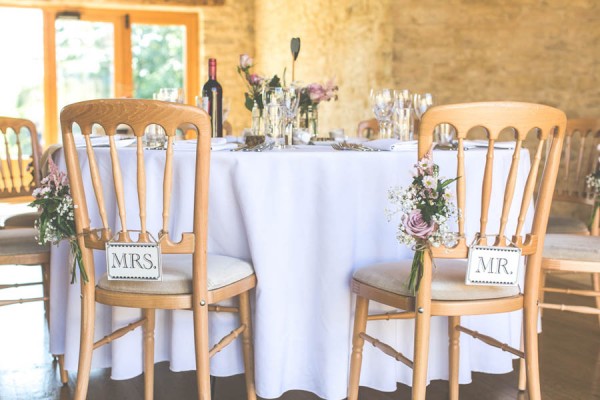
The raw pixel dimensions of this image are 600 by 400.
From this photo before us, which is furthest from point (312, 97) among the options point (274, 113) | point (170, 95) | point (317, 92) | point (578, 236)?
point (578, 236)

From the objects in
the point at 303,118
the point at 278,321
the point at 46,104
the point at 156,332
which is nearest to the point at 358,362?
the point at 278,321

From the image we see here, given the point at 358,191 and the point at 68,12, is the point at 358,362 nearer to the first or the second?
the point at 358,191

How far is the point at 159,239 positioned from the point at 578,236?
183 cm

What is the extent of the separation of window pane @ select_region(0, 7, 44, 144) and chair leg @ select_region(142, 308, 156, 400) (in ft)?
25.1

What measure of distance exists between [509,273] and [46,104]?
339 inches

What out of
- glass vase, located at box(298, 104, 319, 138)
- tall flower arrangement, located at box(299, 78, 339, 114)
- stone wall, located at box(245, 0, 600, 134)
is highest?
stone wall, located at box(245, 0, 600, 134)

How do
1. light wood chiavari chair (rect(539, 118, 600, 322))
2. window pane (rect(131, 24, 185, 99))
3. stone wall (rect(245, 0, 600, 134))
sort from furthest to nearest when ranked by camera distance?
window pane (rect(131, 24, 185, 99))
stone wall (rect(245, 0, 600, 134))
light wood chiavari chair (rect(539, 118, 600, 322))

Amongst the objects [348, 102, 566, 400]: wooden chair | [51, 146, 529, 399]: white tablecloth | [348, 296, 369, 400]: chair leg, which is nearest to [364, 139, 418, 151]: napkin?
[51, 146, 529, 399]: white tablecloth

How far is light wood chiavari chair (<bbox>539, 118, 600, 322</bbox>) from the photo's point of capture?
2562mm

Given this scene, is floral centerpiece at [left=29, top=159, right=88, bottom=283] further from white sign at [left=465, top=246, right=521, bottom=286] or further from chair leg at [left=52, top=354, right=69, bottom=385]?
white sign at [left=465, top=246, right=521, bottom=286]

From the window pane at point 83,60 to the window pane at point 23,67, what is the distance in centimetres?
25

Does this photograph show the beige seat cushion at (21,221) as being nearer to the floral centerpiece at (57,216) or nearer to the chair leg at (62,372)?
the chair leg at (62,372)

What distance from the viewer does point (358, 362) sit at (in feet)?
7.50

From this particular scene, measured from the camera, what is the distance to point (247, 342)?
234cm
